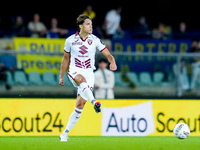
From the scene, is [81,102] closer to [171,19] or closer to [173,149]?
[173,149]

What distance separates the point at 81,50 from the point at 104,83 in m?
3.20

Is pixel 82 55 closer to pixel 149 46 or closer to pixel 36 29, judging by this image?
pixel 149 46

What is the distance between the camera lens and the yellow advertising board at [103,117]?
Result: 1237cm

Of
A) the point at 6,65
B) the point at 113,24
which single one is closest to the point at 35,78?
the point at 6,65

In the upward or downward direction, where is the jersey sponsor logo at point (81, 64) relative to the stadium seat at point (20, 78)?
upward

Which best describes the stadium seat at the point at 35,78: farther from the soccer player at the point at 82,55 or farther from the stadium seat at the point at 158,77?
the soccer player at the point at 82,55

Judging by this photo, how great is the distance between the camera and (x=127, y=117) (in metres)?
12.7

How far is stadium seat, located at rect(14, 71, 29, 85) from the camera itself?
13.3 meters

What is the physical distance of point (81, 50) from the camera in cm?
1023

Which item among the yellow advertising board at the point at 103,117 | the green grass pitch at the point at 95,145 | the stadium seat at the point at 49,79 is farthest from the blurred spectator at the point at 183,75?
the green grass pitch at the point at 95,145

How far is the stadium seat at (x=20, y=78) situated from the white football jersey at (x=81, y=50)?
130 inches

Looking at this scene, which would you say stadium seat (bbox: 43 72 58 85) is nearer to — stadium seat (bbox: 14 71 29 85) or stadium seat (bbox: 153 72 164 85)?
stadium seat (bbox: 14 71 29 85)

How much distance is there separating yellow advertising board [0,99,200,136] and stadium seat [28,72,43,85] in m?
1.04

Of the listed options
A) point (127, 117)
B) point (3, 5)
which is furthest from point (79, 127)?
point (3, 5)
